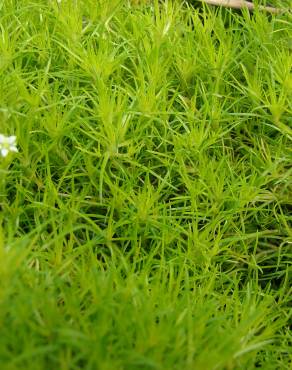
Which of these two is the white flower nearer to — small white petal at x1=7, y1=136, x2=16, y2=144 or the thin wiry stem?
small white petal at x1=7, y1=136, x2=16, y2=144

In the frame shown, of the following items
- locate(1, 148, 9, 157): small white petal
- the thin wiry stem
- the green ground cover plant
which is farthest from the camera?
the thin wiry stem

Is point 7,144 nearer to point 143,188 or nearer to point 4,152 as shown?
point 4,152

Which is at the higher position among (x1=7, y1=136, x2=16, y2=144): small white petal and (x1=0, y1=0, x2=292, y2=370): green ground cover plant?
(x1=7, y1=136, x2=16, y2=144): small white petal

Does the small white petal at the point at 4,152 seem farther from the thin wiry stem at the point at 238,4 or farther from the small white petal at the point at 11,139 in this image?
the thin wiry stem at the point at 238,4

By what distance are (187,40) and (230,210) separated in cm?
59

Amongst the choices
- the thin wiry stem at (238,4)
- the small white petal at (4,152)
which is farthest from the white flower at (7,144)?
the thin wiry stem at (238,4)

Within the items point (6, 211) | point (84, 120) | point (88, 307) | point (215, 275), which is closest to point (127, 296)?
point (88, 307)

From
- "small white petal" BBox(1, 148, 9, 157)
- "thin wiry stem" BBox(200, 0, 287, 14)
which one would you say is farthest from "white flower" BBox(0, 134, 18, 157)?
"thin wiry stem" BBox(200, 0, 287, 14)

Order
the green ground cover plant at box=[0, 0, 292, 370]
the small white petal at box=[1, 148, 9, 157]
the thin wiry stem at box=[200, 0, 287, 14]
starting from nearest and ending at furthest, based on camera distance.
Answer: the green ground cover plant at box=[0, 0, 292, 370] < the small white petal at box=[1, 148, 9, 157] < the thin wiry stem at box=[200, 0, 287, 14]

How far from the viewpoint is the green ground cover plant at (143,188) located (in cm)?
127

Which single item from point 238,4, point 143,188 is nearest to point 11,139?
point 143,188

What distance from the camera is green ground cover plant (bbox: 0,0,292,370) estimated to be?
4.18 feet

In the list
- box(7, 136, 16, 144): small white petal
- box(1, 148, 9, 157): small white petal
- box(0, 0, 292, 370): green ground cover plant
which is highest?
box(7, 136, 16, 144): small white petal

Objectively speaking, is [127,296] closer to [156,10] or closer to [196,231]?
[196,231]
